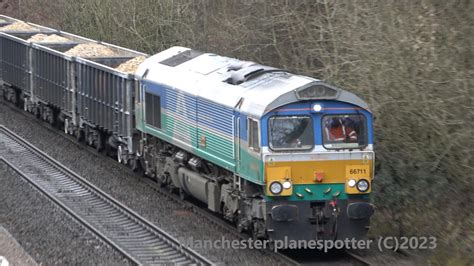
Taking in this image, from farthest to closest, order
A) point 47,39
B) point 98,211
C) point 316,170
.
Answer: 1. point 47,39
2. point 98,211
3. point 316,170

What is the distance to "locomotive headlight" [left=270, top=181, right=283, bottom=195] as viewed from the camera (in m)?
13.2

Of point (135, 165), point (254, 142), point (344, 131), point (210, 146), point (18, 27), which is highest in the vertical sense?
point (18, 27)

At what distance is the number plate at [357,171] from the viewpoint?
1348cm

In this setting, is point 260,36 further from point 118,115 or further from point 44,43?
point 44,43

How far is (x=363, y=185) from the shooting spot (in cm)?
1351

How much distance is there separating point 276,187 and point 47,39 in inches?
683

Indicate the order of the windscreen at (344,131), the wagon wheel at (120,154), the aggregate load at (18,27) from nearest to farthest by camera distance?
the windscreen at (344,131) → the wagon wheel at (120,154) → the aggregate load at (18,27)

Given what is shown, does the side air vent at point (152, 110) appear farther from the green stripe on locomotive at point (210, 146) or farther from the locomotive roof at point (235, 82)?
the locomotive roof at point (235, 82)

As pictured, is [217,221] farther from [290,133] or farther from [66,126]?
[66,126]

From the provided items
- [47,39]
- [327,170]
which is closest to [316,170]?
[327,170]

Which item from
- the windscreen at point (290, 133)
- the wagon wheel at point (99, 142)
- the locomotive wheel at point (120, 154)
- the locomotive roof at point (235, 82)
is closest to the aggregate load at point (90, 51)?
the wagon wheel at point (99, 142)

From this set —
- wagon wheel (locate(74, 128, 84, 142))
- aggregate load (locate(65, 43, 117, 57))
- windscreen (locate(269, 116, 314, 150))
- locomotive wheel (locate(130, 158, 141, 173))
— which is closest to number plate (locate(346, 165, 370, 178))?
windscreen (locate(269, 116, 314, 150))

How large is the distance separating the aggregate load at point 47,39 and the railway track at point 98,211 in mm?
5404

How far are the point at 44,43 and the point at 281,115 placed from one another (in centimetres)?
1544
